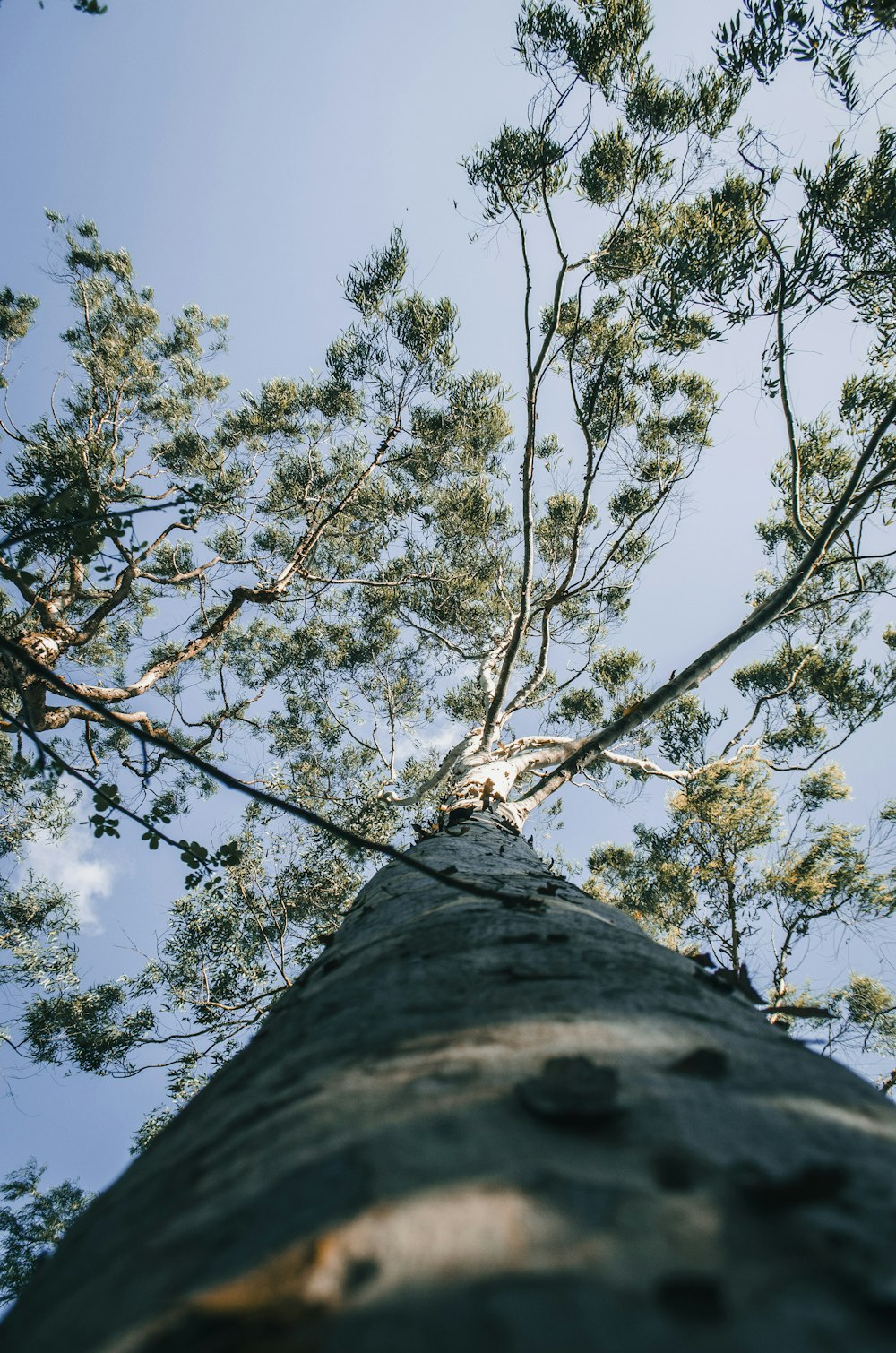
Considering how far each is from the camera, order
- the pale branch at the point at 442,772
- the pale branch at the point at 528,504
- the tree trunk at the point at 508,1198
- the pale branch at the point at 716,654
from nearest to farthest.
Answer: the tree trunk at the point at 508,1198
the pale branch at the point at 716,654
the pale branch at the point at 528,504
the pale branch at the point at 442,772

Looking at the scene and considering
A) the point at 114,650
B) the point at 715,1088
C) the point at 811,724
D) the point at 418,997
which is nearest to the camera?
the point at 715,1088

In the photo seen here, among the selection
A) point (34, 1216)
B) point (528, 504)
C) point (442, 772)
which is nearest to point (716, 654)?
point (528, 504)

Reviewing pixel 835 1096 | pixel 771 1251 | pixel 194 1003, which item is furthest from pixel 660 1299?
pixel 194 1003

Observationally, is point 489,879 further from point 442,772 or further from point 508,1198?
point 442,772

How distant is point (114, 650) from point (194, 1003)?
249 inches

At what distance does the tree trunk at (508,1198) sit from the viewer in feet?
1.13

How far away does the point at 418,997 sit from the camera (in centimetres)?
82

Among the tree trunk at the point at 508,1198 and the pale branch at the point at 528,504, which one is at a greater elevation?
the pale branch at the point at 528,504

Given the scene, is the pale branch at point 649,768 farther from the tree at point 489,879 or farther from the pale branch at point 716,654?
the pale branch at point 716,654

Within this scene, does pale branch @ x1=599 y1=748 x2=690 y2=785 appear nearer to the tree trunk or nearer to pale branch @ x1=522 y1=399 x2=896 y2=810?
pale branch @ x1=522 y1=399 x2=896 y2=810

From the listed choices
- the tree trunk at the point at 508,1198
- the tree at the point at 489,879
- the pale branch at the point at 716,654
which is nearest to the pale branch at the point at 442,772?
the tree at the point at 489,879

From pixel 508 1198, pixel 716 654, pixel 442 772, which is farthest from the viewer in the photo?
pixel 442 772

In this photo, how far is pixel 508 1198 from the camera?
17.0 inches

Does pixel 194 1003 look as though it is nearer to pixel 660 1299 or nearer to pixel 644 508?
pixel 644 508
